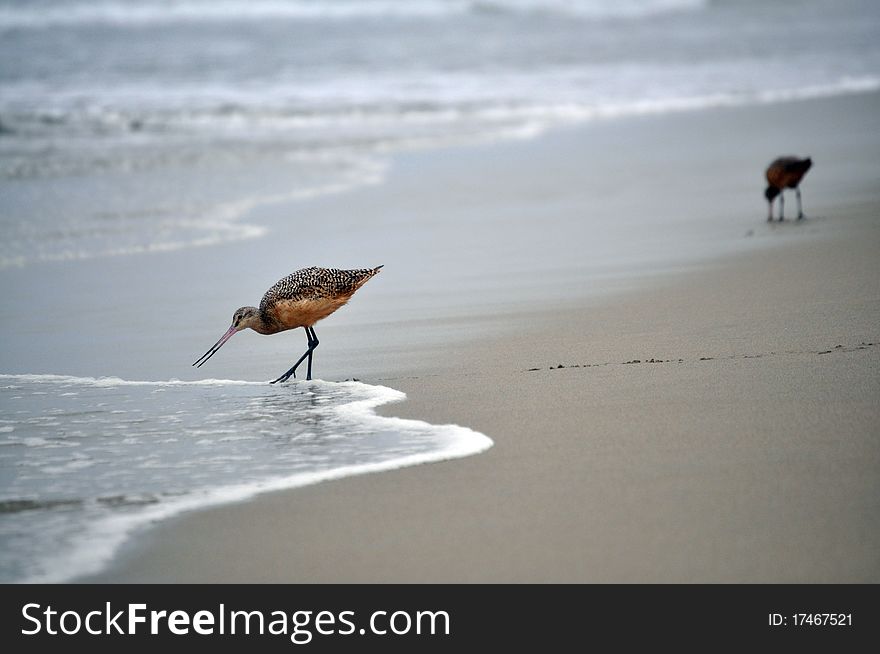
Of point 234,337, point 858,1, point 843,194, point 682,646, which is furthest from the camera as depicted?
point 858,1

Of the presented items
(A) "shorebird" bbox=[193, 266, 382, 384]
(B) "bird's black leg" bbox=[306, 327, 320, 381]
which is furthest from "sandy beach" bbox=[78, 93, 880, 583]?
(A) "shorebird" bbox=[193, 266, 382, 384]

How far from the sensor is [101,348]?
718 cm

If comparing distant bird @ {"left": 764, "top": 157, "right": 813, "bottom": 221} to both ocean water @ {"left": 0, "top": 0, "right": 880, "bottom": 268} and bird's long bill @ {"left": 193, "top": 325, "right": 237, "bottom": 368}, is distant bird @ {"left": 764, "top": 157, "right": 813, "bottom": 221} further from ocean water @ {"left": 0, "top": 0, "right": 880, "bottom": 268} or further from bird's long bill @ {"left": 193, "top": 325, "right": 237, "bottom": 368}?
bird's long bill @ {"left": 193, "top": 325, "right": 237, "bottom": 368}

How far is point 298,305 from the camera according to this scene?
6.63 meters

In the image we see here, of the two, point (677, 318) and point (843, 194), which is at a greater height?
point (843, 194)

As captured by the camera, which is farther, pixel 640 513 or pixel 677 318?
pixel 677 318

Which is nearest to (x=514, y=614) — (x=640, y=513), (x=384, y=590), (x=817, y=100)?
(x=384, y=590)

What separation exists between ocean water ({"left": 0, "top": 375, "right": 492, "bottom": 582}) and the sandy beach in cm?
17

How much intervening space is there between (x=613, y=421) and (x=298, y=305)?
90.1 inches

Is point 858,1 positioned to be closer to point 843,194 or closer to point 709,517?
point 843,194

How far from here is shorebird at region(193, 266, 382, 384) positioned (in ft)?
21.7

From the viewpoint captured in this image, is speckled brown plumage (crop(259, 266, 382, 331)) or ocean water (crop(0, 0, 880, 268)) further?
ocean water (crop(0, 0, 880, 268))

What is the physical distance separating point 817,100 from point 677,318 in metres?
14.4

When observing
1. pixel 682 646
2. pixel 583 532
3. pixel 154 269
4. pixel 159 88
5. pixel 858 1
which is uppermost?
pixel 858 1
